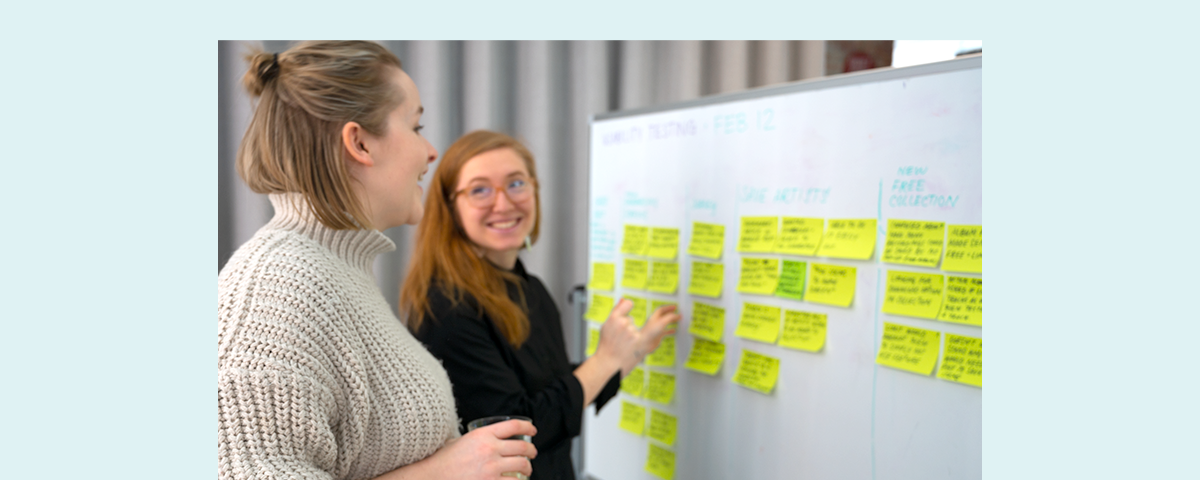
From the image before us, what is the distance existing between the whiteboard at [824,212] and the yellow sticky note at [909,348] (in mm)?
15

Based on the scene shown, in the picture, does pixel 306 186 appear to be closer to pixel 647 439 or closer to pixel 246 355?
pixel 246 355

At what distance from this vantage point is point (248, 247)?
2.80ft

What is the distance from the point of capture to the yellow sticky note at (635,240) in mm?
1679

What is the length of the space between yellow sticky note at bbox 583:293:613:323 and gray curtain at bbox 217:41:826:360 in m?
0.36

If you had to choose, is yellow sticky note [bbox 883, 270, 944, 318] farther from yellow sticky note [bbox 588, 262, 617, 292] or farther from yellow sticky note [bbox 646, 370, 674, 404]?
yellow sticky note [bbox 588, 262, 617, 292]

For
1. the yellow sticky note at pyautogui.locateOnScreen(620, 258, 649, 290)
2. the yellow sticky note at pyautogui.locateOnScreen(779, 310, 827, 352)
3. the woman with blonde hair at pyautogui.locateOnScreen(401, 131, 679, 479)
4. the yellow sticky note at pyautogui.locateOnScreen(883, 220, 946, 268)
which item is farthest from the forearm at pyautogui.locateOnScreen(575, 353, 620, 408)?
the yellow sticky note at pyautogui.locateOnScreen(883, 220, 946, 268)

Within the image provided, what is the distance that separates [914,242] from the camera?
113 centimetres

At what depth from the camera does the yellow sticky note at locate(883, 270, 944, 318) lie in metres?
1.11

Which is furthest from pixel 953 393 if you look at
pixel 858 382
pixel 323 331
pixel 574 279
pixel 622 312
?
pixel 574 279

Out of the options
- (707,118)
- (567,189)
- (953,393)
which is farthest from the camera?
(567,189)

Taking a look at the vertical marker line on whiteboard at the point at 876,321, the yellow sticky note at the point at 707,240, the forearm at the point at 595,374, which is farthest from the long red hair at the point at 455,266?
the vertical marker line on whiteboard at the point at 876,321

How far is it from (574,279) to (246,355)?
181 centimetres

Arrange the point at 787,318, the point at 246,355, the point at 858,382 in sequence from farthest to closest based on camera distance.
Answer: the point at 787,318, the point at 858,382, the point at 246,355

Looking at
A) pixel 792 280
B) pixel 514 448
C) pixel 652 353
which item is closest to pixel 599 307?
pixel 652 353
